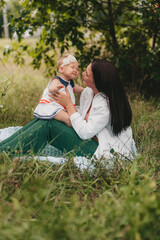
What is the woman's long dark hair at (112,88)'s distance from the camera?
93.9 inches

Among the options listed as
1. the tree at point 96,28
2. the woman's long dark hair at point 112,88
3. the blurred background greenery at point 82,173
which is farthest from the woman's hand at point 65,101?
the tree at point 96,28

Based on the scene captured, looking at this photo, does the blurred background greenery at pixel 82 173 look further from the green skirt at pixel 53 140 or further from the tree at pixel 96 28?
the green skirt at pixel 53 140

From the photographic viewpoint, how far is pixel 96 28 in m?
4.58

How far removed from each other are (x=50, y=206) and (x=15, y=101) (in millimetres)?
2685

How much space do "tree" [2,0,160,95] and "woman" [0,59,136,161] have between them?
138 cm

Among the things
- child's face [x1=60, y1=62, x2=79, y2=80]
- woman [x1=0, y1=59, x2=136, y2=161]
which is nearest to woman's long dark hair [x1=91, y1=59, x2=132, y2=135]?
woman [x1=0, y1=59, x2=136, y2=161]

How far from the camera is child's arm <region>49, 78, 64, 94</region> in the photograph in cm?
252

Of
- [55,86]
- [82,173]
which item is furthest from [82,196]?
[55,86]

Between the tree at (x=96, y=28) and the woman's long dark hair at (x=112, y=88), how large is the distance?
1.31 m

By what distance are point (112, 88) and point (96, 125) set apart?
375 mm

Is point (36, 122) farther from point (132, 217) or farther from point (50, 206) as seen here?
point (132, 217)

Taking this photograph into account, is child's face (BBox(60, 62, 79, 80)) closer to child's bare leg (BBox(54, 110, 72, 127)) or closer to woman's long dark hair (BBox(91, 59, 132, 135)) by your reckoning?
woman's long dark hair (BBox(91, 59, 132, 135))

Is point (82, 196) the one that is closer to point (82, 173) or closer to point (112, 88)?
point (82, 173)

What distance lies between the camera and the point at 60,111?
8.35ft
